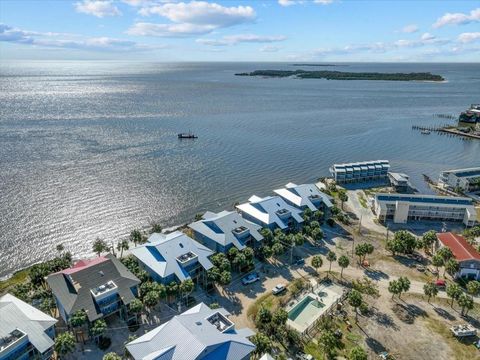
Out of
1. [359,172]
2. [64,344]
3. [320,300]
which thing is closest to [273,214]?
[320,300]

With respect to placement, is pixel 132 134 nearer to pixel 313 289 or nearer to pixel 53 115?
Result: pixel 53 115

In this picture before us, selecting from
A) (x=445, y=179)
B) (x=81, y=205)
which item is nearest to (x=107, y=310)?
(x=81, y=205)

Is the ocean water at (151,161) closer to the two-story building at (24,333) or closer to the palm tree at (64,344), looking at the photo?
the two-story building at (24,333)

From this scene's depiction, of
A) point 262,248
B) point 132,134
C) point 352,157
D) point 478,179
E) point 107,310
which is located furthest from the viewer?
point 132,134

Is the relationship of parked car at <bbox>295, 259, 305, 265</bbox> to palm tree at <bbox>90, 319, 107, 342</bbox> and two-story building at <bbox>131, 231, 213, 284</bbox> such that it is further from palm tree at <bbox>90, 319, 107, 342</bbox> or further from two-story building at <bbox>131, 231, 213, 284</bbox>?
palm tree at <bbox>90, 319, 107, 342</bbox>

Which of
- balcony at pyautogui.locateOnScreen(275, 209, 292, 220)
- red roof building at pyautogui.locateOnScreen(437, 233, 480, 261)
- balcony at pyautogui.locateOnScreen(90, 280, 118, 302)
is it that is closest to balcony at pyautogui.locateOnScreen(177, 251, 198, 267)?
balcony at pyautogui.locateOnScreen(90, 280, 118, 302)

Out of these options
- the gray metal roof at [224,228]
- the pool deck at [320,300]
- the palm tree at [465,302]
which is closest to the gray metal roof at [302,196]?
the gray metal roof at [224,228]
